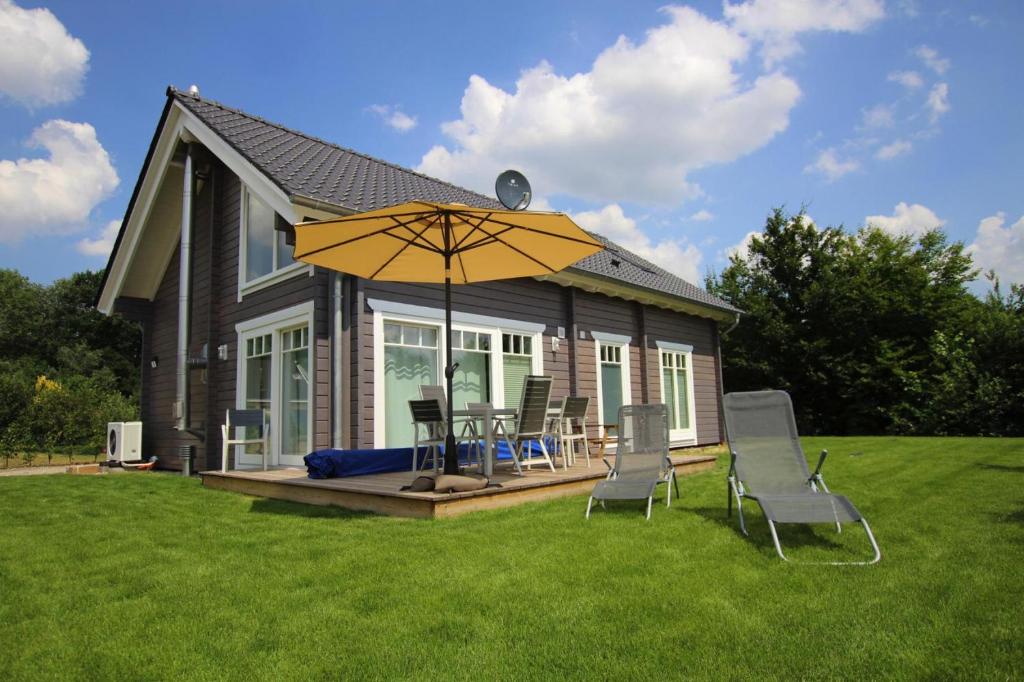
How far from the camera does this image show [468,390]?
8641mm

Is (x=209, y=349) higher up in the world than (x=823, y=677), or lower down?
higher up

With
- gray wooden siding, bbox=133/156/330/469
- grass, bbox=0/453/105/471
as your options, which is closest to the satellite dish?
gray wooden siding, bbox=133/156/330/469

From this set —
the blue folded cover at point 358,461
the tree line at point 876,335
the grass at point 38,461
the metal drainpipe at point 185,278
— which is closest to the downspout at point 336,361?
the blue folded cover at point 358,461

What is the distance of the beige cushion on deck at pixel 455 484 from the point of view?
198 inches

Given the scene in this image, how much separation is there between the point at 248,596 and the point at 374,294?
15.6 feet

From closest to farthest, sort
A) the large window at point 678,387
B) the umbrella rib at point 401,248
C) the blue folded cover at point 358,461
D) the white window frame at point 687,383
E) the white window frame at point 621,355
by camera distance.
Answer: the umbrella rib at point 401,248 < the blue folded cover at point 358,461 < the white window frame at point 621,355 < the white window frame at point 687,383 < the large window at point 678,387

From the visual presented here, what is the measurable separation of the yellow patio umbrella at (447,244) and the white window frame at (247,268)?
2.19m

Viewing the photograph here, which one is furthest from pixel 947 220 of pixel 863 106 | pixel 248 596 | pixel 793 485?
pixel 248 596

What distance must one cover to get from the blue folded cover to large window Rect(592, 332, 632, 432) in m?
3.77

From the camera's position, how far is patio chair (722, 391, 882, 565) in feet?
13.9

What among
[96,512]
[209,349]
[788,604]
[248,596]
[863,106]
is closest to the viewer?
[788,604]

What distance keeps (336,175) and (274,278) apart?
64.5 inches

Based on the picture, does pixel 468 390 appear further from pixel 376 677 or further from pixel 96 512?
pixel 376 677

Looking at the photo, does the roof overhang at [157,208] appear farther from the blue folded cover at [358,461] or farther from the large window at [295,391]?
the blue folded cover at [358,461]
